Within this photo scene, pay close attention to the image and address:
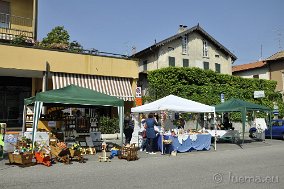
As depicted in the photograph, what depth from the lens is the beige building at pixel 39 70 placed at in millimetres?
19828

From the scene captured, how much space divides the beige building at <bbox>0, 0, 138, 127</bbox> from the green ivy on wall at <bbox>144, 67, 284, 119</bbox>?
10.3ft

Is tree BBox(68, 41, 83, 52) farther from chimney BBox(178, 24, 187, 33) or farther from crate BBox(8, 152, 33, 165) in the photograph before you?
chimney BBox(178, 24, 187, 33)

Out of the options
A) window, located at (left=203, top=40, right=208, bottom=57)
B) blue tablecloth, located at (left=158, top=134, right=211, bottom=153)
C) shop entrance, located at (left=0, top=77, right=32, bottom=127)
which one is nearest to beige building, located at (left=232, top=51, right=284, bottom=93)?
window, located at (left=203, top=40, right=208, bottom=57)

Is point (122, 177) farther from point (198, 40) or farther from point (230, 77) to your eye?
point (198, 40)

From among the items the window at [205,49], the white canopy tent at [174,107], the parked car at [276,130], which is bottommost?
the parked car at [276,130]

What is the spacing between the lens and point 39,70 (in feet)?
65.0

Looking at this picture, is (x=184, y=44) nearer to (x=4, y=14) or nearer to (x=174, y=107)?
(x=4, y=14)

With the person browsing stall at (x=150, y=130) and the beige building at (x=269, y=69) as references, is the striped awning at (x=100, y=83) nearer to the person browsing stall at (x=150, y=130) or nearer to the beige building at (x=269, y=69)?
the person browsing stall at (x=150, y=130)

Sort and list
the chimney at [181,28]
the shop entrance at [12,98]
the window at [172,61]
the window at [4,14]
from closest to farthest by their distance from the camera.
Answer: the window at [4,14] < the shop entrance at [12,98] < the window at [172,61] < the chimney at [181,28]

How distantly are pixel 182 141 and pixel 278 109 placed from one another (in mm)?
23938

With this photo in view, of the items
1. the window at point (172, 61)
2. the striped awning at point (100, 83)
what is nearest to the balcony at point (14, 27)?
the striped awning at point (100, 83)

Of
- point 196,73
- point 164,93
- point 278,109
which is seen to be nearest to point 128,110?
point 164,93

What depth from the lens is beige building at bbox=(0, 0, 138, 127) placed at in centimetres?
1983

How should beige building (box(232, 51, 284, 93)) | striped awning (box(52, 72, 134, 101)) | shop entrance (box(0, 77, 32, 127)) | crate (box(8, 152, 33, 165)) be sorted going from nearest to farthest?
crate (box(8, 152, 33, 165)), striped awning (box(52, 72, 134, 101)), shop entrance (box(0, 77, 32, 127)), beige building (box(232, 51, 284, 93))
